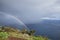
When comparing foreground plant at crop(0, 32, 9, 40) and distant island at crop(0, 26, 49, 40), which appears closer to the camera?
foreground plant at crop(0, 32, 9, 40)

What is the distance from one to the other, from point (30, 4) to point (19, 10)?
11.1 inches

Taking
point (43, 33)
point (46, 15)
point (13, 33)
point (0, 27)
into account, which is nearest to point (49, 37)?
point (43, 33)

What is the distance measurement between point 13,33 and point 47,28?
770mm

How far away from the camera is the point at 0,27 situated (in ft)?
16.4

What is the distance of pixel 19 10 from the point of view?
5.04 meters

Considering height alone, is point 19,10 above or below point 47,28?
above

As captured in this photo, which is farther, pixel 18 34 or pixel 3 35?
pixel 18 34

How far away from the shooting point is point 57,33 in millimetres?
4996

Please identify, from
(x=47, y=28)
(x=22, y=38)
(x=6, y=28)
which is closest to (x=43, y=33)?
(x=47, y=28)

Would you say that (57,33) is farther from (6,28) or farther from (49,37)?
(6,28)

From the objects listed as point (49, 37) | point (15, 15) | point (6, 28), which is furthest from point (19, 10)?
point (49, 37)

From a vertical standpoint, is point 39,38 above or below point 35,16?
below

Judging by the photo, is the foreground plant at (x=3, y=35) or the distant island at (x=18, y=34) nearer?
the foreground plant at (x=3, y=35)

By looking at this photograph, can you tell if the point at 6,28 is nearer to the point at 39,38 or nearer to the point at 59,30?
the point at 39,38
